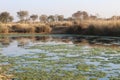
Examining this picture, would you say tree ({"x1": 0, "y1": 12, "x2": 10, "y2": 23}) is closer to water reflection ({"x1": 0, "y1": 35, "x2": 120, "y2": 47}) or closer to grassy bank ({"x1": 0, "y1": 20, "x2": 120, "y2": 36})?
grassy bank ({"x1": 0, "y1": 20, "x2": 120, "y2": 36})

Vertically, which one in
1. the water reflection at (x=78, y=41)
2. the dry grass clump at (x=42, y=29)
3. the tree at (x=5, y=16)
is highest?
the tree at (x=5, y=16)

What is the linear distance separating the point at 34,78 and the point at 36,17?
7502cm

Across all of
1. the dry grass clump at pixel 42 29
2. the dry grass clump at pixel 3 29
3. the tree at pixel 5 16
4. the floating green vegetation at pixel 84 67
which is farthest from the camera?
the tree at pixel 5 16

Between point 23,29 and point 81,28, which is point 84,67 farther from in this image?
Answer: point 23,29

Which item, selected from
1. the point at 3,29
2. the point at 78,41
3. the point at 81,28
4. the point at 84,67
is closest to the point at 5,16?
the point at 3,29

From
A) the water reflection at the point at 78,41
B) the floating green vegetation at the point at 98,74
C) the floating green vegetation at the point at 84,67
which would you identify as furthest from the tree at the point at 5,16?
the floating green vegetation at the point at 98,74

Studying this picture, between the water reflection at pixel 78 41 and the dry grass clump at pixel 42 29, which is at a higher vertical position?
the dry grass clump at pixel 42 29

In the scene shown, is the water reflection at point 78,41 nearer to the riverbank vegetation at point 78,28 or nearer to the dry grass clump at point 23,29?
the riverbank vegetation at point 78,28

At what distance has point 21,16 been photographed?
80000 mm

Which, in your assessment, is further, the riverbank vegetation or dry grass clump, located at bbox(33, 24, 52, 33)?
dry grass clump, located at bbox(33, 24, 52, 33)

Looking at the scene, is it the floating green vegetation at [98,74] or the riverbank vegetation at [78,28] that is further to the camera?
the riverbank vegetation at [78,28]

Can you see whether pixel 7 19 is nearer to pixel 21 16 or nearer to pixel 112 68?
pixel 21 16

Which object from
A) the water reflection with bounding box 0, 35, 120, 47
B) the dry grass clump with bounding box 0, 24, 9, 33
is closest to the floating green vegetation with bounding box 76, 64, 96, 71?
the water reflection with bounding box 0, 35, 120, 47

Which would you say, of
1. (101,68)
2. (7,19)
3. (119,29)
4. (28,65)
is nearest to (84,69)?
(101,68)
